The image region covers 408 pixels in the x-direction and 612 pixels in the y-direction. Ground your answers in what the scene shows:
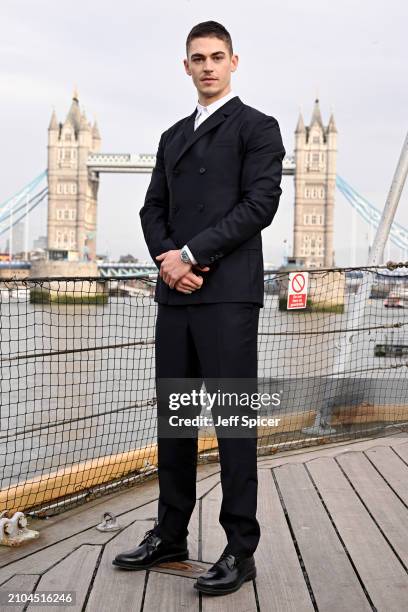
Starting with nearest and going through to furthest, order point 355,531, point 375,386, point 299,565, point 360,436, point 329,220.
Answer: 1. point 299,565
2. point 355,531
3. point 360,436
4. point 375,386
5. point 329,220

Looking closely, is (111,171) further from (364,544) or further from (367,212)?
(364,544)

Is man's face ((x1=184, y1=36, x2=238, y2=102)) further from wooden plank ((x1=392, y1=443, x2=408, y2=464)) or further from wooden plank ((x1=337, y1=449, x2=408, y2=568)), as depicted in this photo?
wooden plank ((x1=392, y1=443, x2=408, y2=464))

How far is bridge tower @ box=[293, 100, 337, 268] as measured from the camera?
68.2 metres

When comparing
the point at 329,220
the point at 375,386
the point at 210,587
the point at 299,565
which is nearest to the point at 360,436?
the point at 375,386

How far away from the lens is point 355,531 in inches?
84.8

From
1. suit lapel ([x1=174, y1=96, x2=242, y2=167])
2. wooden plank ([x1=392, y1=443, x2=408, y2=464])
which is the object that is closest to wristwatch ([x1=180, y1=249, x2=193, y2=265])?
suit lapel ([x1=174, y1=96, x2=242, y2=167])

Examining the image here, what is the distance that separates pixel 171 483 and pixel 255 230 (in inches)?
23.9

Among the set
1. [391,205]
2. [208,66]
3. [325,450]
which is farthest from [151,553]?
[391,205]

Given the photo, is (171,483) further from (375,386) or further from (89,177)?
(89,177)

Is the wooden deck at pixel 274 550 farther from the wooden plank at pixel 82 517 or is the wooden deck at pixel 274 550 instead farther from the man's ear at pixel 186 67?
the man's ear at pixel 186 67

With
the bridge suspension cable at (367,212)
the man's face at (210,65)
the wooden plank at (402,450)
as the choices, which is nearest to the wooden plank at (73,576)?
the man's face at (210,65)

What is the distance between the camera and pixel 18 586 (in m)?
1.76

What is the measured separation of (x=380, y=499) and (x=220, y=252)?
1.09 m

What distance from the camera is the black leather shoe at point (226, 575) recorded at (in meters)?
1.74
